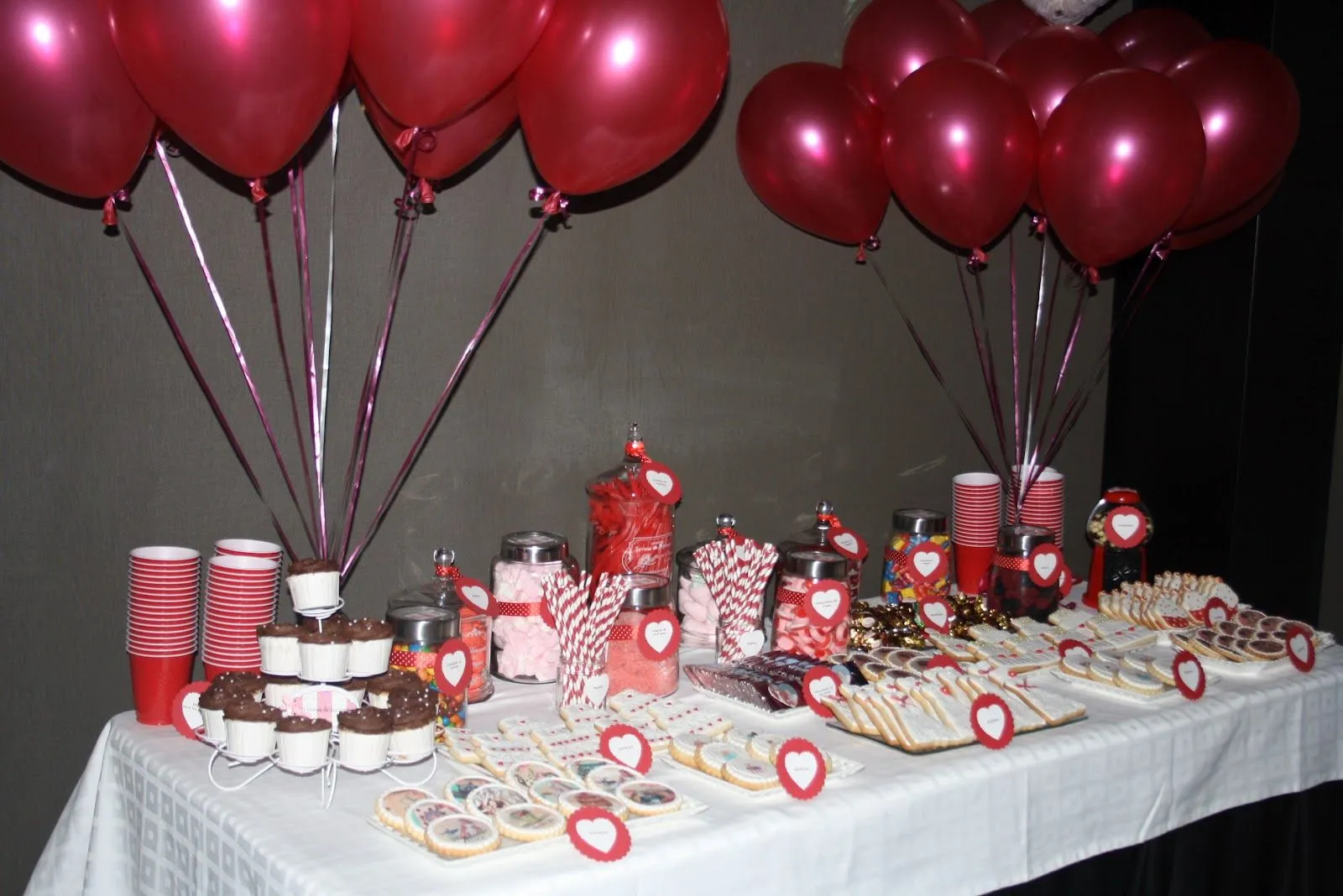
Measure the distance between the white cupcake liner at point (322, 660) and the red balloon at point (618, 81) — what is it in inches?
31.3

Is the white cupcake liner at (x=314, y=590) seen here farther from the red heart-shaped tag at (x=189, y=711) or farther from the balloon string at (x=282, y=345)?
the balloon string at (x=282, y=345)

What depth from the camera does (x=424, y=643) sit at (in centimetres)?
165

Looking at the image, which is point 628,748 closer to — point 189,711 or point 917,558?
point 189,711

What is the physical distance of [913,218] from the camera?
2.82 metres

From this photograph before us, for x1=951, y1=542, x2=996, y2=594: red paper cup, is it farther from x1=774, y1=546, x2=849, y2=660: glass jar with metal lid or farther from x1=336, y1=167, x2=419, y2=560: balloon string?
x1=336, y1=167, x2=419, y2=560: balloon string

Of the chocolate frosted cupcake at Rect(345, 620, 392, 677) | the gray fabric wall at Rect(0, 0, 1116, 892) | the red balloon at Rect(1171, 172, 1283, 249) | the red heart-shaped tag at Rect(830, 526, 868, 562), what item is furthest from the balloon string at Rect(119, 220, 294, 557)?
the red balloon at Rect(1171, 172, 1283, 249)

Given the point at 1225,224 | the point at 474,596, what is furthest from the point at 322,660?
the point at 1225,224

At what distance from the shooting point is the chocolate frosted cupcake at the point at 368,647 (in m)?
1.53

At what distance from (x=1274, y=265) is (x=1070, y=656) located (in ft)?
4.69

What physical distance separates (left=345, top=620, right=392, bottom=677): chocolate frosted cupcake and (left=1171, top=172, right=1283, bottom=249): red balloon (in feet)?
6.72

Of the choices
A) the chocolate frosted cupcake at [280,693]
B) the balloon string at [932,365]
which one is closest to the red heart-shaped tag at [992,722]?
the chocolate frosted cupcake at [280,693]

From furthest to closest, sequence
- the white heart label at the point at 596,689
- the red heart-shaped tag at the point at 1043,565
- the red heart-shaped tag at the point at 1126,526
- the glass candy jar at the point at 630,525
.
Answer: the red heart-shaped tag at the point at 1126,526, the red heart-shaped tag at the point at 1043,565, the glass candy jar at the point at 630,525, the white heart label at the point at 596,689

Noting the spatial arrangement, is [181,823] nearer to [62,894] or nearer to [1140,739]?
[62,894]

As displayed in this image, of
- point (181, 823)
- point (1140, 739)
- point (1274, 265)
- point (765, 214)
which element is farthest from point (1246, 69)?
point (181, 823)
